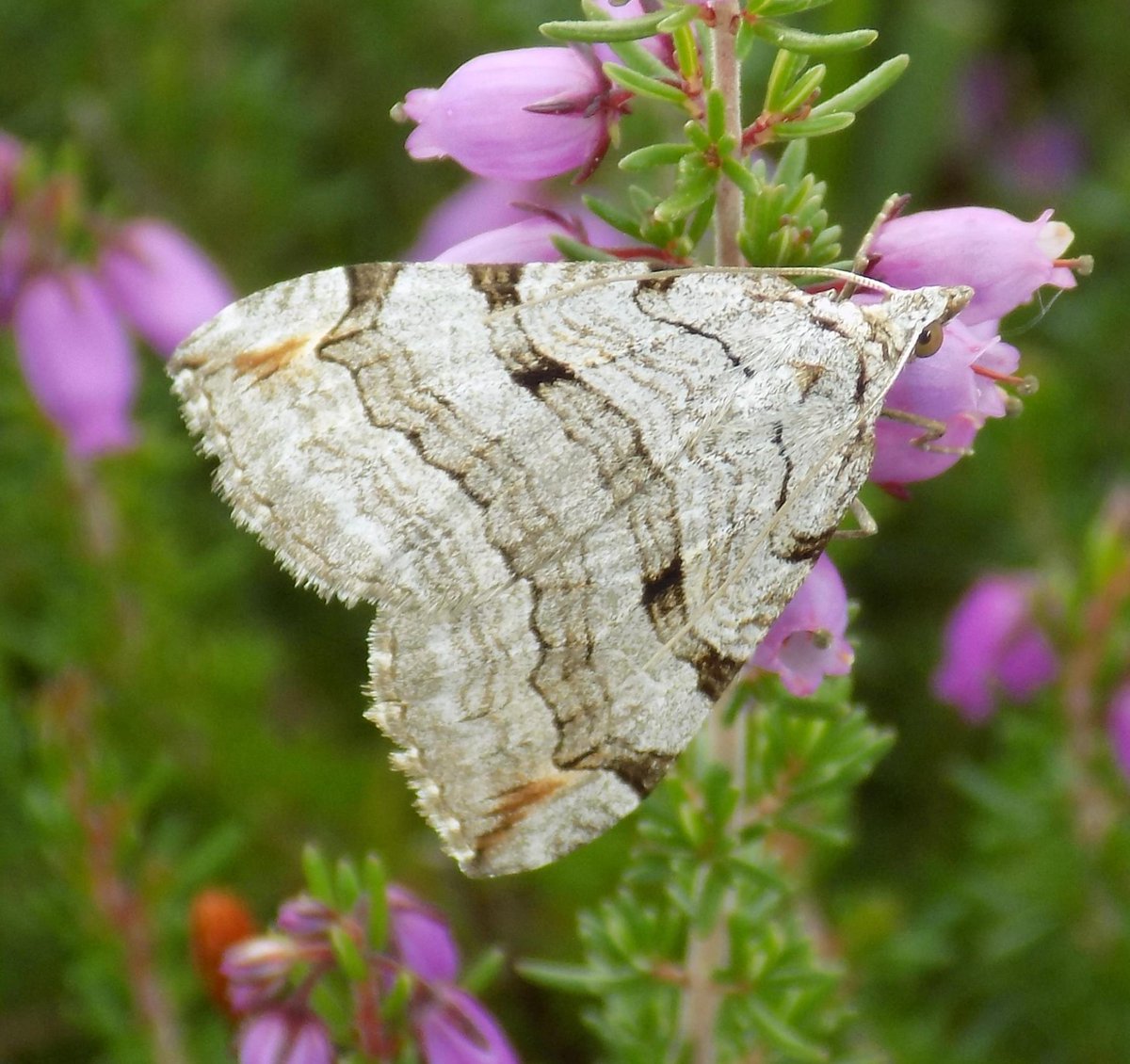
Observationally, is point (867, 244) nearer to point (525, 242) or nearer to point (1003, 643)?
point (525, 242)

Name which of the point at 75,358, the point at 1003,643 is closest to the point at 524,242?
the point at 1003,643

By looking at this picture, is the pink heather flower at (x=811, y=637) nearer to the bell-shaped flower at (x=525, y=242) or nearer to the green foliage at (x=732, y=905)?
the green foliage at (x=732, y=905)

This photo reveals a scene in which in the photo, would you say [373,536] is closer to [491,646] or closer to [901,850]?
[491,646]

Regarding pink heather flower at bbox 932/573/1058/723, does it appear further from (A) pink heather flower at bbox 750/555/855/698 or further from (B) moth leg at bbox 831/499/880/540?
(A) pink heather flower at bbox 750/555/855/698

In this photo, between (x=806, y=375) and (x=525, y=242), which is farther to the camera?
(x=525, y=242)

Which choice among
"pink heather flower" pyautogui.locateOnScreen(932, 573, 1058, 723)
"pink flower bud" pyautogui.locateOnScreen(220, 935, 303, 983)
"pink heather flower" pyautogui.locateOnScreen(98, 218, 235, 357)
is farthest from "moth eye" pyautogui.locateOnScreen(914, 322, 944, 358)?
"pink heather flower" pyautogui.locateOnScreen(98, 218, 235, 357)
